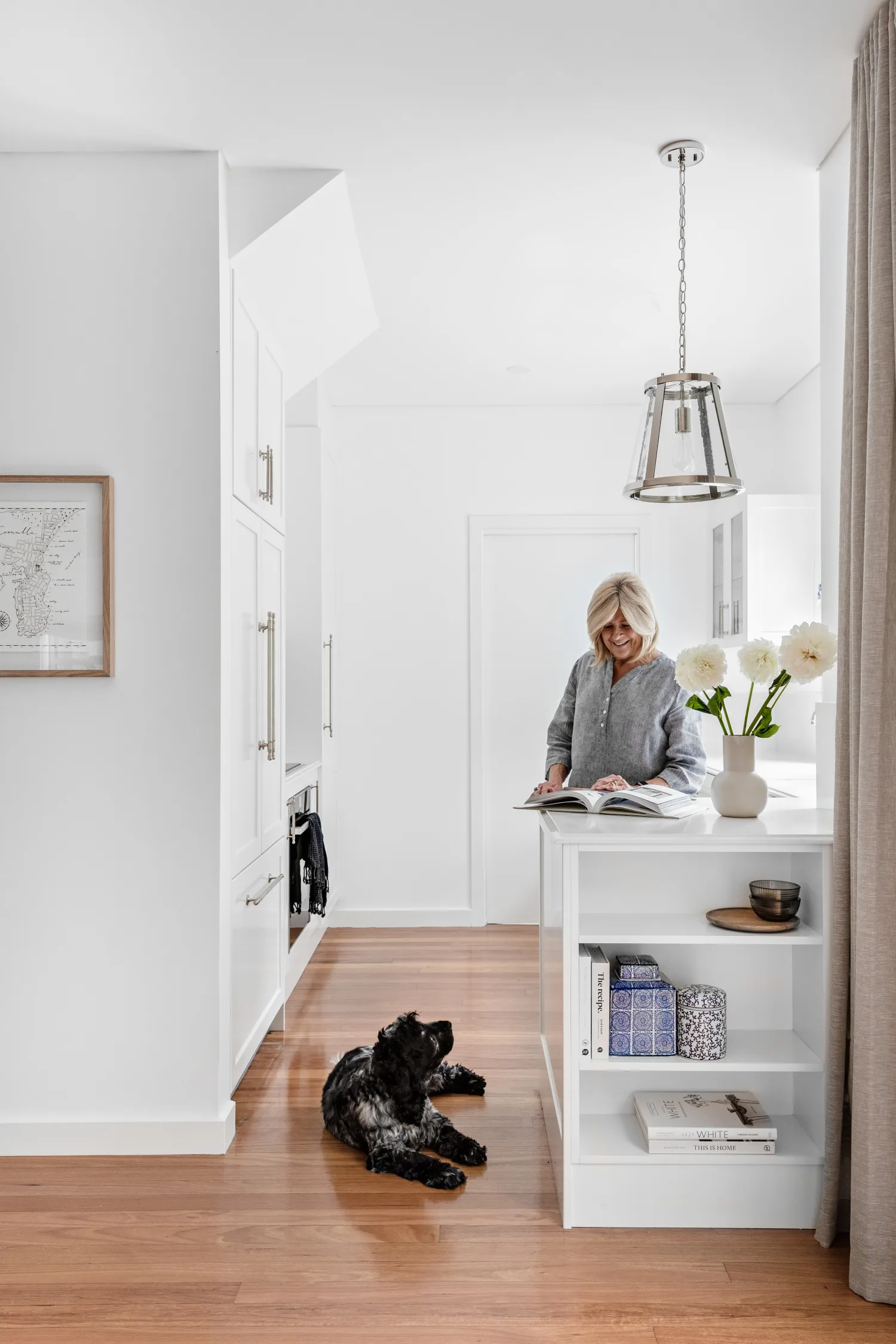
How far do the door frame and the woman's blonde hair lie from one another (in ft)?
7.08

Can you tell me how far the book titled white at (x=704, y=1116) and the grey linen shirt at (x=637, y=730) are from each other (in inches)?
32.6

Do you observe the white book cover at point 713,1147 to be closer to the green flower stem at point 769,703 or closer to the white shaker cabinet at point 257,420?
the green flower stem at point 769,703

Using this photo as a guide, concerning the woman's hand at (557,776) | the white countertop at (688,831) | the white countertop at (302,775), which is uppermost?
the woman's hand at (557,776)

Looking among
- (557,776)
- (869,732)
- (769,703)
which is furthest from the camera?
(557,776)

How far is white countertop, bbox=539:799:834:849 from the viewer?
2250 millimetres

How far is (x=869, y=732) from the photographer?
2.08 meters

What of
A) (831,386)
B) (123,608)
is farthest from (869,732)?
(123,608)

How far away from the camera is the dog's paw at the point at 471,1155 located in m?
2.57

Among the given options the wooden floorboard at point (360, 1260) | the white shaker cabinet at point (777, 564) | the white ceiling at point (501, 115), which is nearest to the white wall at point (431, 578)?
the white shaker cabinet at point (777, 564)

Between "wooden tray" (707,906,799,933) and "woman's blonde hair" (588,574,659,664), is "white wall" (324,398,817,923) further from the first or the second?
"wooden tray" (707,906,799,933)

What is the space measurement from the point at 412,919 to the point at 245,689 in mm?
2492

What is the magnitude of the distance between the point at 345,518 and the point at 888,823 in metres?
3.73

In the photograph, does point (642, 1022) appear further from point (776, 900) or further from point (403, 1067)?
point (403, 1067)

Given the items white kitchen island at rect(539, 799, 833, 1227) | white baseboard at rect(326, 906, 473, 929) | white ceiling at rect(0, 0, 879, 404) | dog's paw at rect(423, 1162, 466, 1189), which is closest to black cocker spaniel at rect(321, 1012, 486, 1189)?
dog's paw at rect(423, 1162, 466, 1189)
